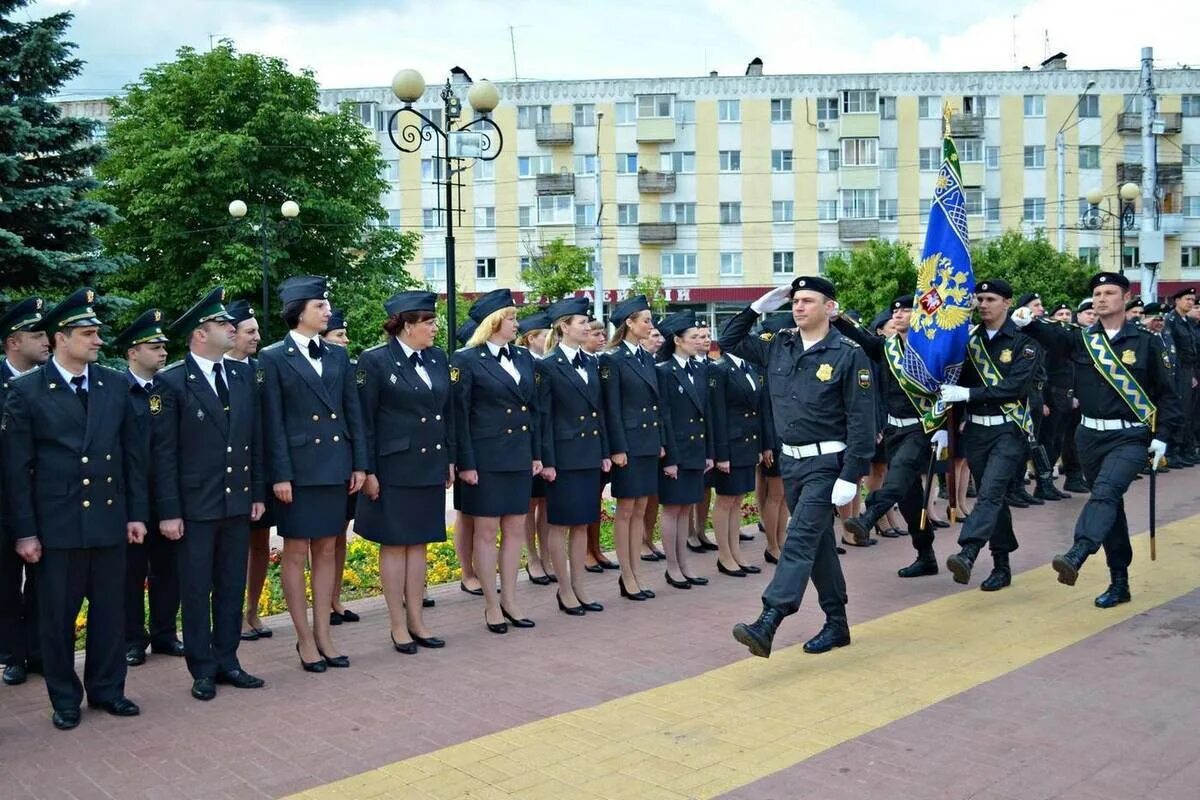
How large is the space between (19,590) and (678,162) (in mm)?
54338

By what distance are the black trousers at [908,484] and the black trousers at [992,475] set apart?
0.52 meters

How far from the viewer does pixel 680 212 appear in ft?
196

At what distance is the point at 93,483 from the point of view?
6.34 m

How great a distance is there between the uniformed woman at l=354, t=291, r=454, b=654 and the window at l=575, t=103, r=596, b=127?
176 ft

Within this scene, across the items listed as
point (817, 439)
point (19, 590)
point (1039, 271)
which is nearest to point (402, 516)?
point (19, 590)

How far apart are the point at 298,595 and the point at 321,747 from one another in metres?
1.67

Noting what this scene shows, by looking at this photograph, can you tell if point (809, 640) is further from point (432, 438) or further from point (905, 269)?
point (905, 269)

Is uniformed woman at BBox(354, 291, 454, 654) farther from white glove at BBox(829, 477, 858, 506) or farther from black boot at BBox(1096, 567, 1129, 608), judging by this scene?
black boot at BBox(1096, 567, 1129, 608)

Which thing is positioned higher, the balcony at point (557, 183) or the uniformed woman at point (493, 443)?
the balcony at point (557, 183)

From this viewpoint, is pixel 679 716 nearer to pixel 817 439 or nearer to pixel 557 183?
pixel 817 439

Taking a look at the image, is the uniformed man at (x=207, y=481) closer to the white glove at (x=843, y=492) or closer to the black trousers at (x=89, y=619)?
the black trousers at (x=89, y=619)

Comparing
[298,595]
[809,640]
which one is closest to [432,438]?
[298,595]

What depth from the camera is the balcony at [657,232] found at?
194ft

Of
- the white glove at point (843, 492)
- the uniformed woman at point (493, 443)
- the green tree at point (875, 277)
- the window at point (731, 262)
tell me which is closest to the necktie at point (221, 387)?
the uniformed woman at point (493, 443)
